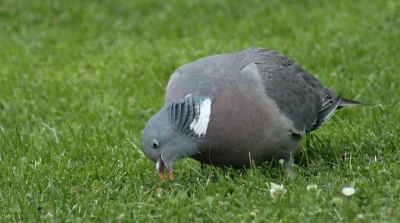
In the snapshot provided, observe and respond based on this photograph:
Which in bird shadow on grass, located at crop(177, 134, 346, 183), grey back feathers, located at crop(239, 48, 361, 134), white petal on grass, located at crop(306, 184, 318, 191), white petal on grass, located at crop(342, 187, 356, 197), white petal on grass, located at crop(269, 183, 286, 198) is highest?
grey back feathers, located at crop(239, 48, 361, 134)

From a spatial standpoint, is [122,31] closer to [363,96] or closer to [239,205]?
[363,96]

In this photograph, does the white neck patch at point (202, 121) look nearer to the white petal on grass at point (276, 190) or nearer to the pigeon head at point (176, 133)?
the pigeon head at point (176, 133)

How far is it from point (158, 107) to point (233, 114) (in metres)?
2.23

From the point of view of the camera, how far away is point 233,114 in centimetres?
452

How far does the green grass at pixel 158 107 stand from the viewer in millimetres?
4148

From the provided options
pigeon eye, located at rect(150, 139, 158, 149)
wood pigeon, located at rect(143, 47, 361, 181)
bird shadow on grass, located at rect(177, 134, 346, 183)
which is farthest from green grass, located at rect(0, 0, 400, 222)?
pigeon eye, located at rect(150, 139, 158, 149)

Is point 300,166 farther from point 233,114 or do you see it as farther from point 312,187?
point 312,187

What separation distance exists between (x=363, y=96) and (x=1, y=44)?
14.9 feet

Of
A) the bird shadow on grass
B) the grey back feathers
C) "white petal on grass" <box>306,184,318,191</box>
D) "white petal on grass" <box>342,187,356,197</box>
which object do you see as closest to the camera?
"white petal on grass" <box>342,187,356,197</box>

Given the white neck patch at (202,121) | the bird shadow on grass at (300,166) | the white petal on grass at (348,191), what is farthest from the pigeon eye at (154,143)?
the white petal on grass at (348,191)

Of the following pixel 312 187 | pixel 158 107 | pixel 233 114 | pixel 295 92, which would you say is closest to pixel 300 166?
pixel 295 92

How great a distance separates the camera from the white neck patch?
438 cm

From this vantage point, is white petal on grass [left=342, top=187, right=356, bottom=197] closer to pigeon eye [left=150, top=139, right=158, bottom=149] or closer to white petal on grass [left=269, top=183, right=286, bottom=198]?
white petal on grass [left=269, top=183, right=286, bottom=198]

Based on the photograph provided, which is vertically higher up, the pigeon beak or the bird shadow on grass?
the pigeon beak
